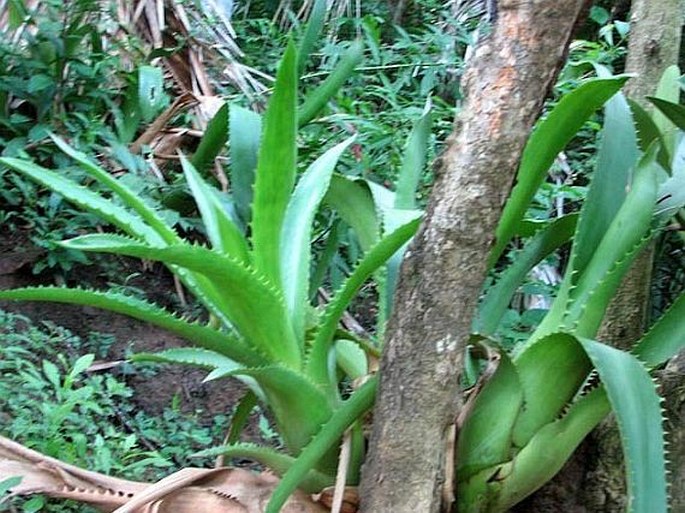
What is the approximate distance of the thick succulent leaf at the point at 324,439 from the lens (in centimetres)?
97

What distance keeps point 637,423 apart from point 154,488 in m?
0.54

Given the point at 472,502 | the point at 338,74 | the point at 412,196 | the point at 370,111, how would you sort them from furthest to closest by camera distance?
1. the point at 370,111
2. the point at 338,74
3. the point at 412,196
4. the point at 472,502

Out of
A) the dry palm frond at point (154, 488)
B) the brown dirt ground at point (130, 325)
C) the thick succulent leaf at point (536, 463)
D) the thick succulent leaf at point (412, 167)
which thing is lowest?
the brown dirt ground at point (130, 325)

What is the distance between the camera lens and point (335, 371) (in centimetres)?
116

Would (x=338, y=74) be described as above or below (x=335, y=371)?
above

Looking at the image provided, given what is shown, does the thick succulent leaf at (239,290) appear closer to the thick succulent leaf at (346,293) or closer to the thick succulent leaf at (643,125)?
the thick succulent leaf at (346,293)

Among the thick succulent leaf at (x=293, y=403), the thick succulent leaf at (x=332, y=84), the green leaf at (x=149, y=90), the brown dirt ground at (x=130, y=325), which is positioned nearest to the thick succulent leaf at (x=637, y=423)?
the thick succulent leaf at (x=293, y=403)

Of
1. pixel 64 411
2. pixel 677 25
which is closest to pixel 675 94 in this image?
pixel 677 25

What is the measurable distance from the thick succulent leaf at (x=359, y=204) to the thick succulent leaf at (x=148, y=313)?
11.3 inches

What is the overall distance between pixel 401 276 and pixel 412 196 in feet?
1.11

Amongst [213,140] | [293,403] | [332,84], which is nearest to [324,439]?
[293,403]

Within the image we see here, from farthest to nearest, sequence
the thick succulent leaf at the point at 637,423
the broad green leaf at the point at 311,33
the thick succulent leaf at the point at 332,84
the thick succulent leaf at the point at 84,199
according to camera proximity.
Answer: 1. the broad green leaf at the point at 311,33
2. the thick succulent leaf at the point at 332,84
3. the thick succulent leaf at the point at 84,199
4. the thick succulent leaf at the point at 637,423

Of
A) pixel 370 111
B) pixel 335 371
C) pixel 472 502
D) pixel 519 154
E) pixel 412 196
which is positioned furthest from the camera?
pixel 370 111

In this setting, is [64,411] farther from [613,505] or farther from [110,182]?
[613,505]
